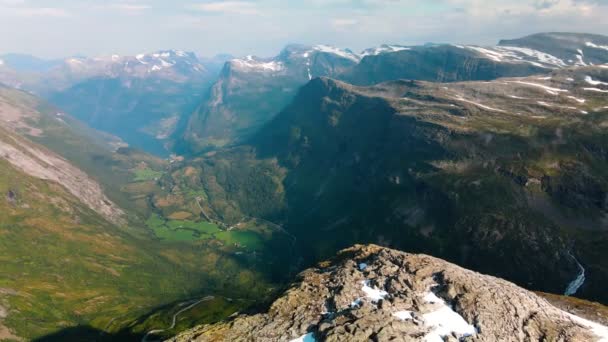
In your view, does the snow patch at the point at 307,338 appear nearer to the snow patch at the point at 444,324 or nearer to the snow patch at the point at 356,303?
the snow patch at the point at 356,303

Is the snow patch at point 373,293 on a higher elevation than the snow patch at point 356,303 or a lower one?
higher

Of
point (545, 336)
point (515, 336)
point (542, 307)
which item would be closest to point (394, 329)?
point (515, 336)

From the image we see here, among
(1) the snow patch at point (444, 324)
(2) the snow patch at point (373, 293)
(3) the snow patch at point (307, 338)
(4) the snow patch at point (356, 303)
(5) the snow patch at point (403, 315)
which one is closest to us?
(1) the snow patch at point (444, 324)

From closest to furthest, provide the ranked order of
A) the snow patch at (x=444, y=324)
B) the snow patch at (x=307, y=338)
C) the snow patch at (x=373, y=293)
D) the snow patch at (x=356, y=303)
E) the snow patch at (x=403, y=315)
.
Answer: the snow patch at (x=444, y=324), the snow patch at (x=307, y=338), the snow patch at (x=403, y=315), the snow patch at (x=356, y=303), the snow patch at (x=373, y=293)

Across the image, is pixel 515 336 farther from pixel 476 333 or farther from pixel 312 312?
pixel 312 312

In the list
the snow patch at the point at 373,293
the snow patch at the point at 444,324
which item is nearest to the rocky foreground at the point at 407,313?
the snow patch at the point at 373,293

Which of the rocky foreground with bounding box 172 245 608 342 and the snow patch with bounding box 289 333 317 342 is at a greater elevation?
the rocky foreground with bounding box 172 245 608 342

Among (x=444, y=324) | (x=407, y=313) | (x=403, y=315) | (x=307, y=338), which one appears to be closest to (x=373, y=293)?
(x=407, y=313)

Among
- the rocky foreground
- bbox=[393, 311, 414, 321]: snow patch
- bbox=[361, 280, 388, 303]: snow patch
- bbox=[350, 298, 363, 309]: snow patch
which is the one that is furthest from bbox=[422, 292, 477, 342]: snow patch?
bbox=[350, 298, 363, 309]: snow patch

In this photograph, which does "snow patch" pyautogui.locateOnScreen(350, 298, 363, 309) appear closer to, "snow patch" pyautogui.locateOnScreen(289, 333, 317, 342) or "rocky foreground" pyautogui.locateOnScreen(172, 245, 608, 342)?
"rocky foreground" pyautogui.locateOnScreen(172, 245, 608, 342)
